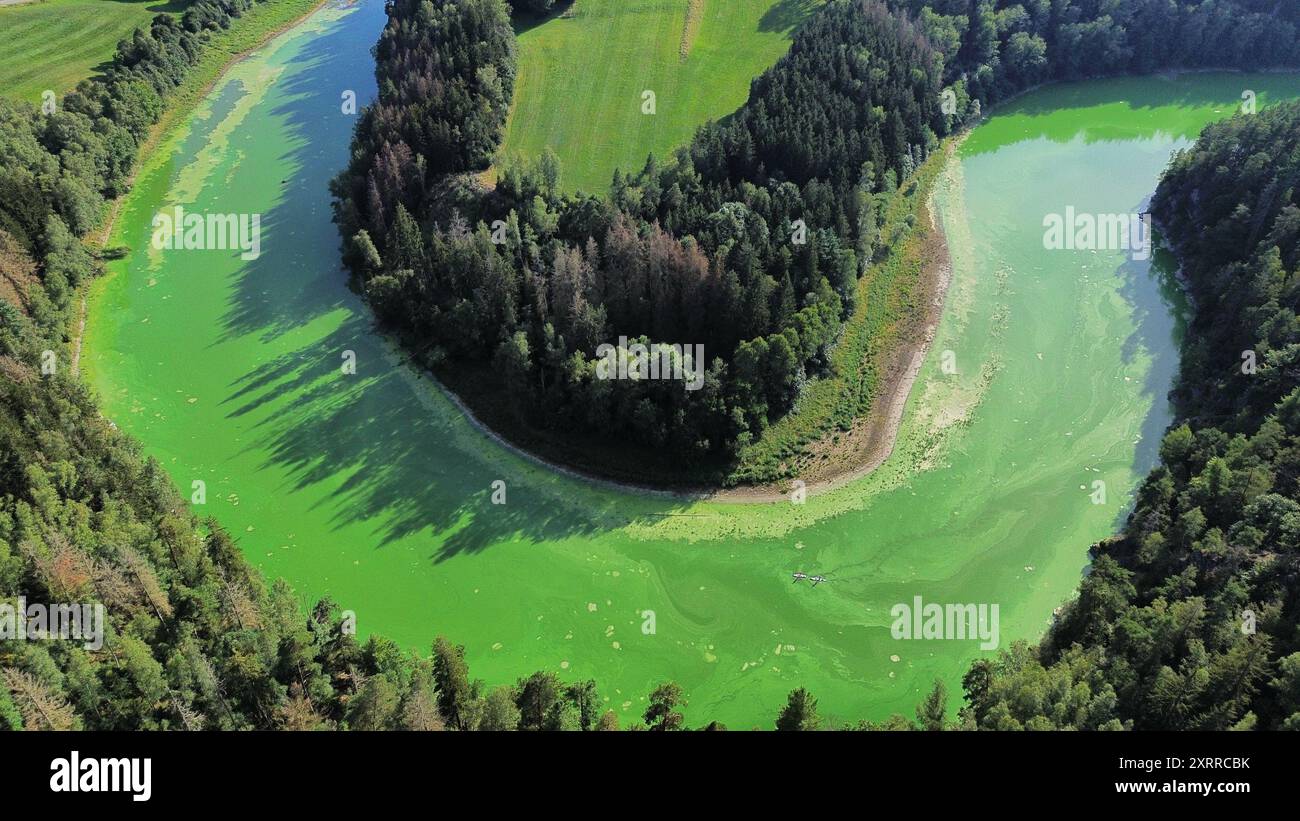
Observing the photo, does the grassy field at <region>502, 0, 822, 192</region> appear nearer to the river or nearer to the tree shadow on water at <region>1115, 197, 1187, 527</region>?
the river

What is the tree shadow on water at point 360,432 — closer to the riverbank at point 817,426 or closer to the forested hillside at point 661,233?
the riverbank at point 817,426

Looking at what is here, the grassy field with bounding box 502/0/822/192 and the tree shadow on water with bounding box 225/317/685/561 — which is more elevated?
the grassy field with bounding box 502/0/822/192

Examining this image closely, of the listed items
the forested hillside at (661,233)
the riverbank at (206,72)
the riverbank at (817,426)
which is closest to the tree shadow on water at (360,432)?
the riverbank at (817,426)

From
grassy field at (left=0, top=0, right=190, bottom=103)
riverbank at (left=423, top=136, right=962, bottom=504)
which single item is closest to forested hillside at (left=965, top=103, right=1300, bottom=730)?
riverbank at (left=423, top=136, right=962, bottom=504)

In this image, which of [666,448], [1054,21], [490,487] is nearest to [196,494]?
[490,487]

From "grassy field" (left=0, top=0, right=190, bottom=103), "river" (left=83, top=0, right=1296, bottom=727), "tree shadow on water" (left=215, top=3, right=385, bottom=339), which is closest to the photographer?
"river" (left=83, top=0, right=1296, bottom=727)

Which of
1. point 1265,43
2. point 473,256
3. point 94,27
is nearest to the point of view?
point 473,256

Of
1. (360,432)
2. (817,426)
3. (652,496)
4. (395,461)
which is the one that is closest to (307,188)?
(360,432)
